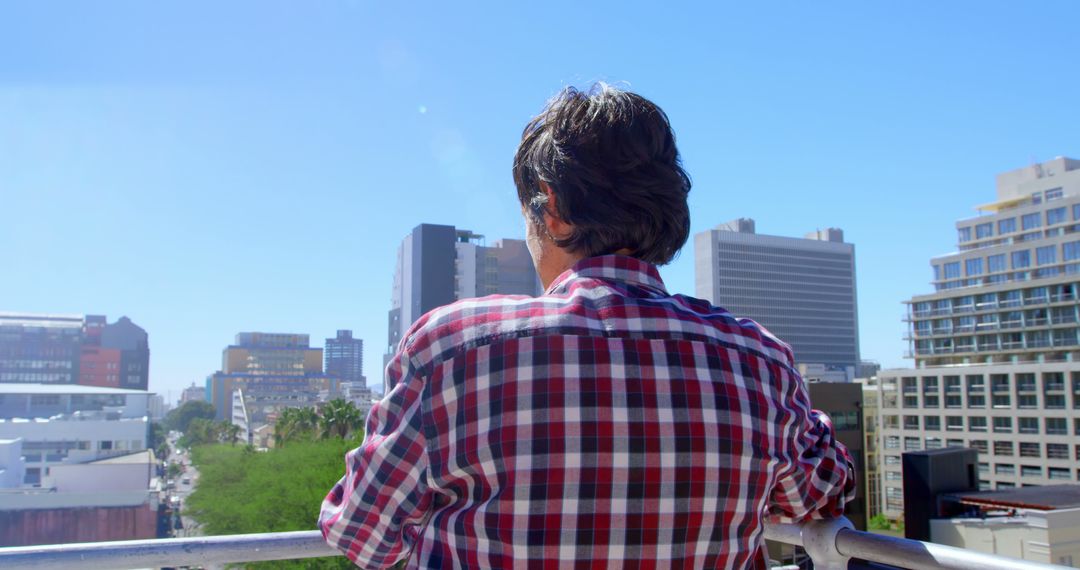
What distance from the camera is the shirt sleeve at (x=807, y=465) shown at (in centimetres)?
86

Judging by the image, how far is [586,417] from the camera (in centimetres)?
70

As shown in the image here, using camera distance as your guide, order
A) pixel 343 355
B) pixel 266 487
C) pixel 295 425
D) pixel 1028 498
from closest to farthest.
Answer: pixel 1028 498 → pixel 266 487 → pixel 295 425 → pixel 343 355

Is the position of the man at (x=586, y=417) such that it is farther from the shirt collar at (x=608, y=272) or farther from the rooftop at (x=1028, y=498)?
the rooftop at (x=1028, y=498)

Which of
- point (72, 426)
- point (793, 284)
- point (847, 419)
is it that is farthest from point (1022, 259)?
point (72, 426)

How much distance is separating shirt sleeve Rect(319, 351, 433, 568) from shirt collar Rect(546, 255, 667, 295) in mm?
199

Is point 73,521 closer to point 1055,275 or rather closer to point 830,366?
point 1055,275

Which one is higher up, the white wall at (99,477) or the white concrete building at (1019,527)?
the white concrete building at (1019,527)

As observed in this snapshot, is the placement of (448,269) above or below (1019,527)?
above

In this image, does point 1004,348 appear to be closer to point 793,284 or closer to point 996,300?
point 996,300

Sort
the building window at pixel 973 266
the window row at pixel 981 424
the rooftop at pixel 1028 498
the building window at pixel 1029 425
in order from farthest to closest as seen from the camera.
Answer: the building window at pixel 973 266 < the building window at pixel 1029 425 < the window row at pixel 981 424 < the rooftop at pixel 1028 498

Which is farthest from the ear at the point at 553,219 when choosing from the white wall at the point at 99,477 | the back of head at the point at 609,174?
the white wall at the point at 99,477

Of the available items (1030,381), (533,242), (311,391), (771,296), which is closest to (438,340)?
(533,242)

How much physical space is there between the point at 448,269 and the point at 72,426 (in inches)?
1090

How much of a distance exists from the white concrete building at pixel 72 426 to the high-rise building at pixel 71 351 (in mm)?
40772
